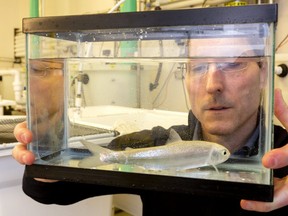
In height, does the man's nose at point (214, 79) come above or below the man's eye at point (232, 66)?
below

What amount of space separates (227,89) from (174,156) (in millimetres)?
145

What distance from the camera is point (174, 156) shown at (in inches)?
21.0

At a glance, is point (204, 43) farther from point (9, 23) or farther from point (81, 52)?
point (9, 23)

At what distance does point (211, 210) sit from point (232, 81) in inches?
13.0

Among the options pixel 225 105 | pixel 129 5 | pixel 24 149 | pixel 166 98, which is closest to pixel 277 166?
pixel 225 105

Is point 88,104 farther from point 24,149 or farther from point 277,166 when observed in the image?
point 277,166

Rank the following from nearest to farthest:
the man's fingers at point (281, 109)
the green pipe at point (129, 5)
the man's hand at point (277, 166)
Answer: the man's hand at point (277, 166) → the man's fingers at point (281, 109) → the green pipe at point (129, 5)

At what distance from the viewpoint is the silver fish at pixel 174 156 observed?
1.69 feet

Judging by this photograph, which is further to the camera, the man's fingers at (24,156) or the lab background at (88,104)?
the lab background at (88,104)

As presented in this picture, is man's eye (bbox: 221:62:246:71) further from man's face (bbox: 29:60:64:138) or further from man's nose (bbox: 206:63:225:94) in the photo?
man's face (bbox: 29:60:64:138)

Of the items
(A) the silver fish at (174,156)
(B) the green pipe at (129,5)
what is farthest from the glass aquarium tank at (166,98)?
(B) the green pipe at (129,5)

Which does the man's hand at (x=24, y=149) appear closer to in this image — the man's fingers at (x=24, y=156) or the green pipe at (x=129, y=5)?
the man's fingers at (x=24, y=156)

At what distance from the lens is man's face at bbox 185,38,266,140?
1.82 feet

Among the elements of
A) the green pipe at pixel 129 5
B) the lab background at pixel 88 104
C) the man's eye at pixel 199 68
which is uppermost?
the green pipe at pixel 129 5
